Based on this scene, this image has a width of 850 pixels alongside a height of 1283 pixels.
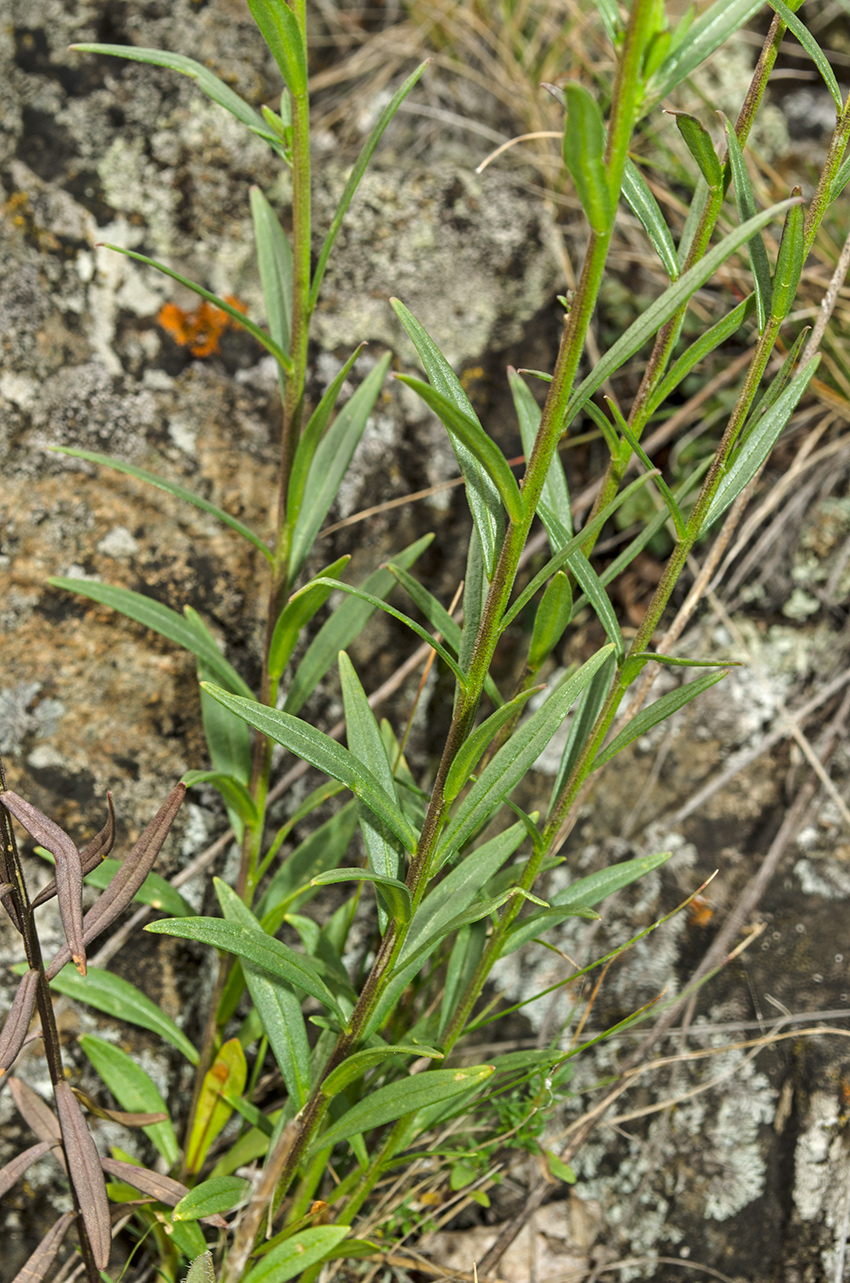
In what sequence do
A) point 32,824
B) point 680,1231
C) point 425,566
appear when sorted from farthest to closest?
point 425,566 < point 680,1231 < point 32,824

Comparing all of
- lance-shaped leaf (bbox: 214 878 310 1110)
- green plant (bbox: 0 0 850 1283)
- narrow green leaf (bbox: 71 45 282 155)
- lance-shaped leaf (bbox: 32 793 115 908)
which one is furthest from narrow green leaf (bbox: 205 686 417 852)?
narrow green leaf (bbox: 71 45 282 155)

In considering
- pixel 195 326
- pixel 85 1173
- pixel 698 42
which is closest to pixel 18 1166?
pixel 85 1173

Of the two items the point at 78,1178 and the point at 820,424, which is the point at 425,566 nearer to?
the point at 820,424

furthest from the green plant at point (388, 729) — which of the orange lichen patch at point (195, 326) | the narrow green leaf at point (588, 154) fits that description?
the orange lichen patch at point (195, 326)

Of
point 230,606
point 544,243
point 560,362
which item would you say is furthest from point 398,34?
point 560,362

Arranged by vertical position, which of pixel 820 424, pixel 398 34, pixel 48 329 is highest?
pixel 398 34
